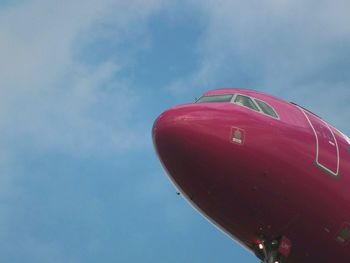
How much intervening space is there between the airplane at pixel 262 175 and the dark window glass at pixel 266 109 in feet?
0.12

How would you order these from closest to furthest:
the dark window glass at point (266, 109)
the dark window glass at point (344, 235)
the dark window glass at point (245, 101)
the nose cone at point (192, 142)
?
the nose cone at point (192, 142) < the dark window glass at point (344, 235) < the dark window glass at point (266, 109) < the dark window glass at point (245, 101)

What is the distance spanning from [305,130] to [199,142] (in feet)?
12.2

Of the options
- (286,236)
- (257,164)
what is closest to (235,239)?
(286,236)

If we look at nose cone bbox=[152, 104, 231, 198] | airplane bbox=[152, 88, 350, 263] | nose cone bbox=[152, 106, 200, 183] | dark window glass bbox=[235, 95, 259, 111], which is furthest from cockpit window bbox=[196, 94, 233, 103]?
nose cone bbox=[152, 106, 200, 183]

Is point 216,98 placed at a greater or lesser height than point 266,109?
greater

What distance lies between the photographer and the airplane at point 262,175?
2081cm

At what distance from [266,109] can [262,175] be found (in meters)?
2.64

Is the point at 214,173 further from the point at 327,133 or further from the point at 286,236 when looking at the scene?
the point at 327,133

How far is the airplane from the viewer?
68.3 ft

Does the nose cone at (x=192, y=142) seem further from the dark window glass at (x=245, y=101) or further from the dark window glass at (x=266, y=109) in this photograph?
the dark window glass at (x=266, y=109)

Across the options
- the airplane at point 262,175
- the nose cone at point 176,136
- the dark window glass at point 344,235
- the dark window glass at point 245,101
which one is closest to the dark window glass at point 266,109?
the airplane at point 262,175

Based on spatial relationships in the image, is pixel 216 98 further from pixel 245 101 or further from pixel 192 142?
pixel 192 142

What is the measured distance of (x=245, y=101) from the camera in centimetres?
2288

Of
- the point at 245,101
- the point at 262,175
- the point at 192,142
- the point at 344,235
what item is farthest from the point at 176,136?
the point at 344,235
